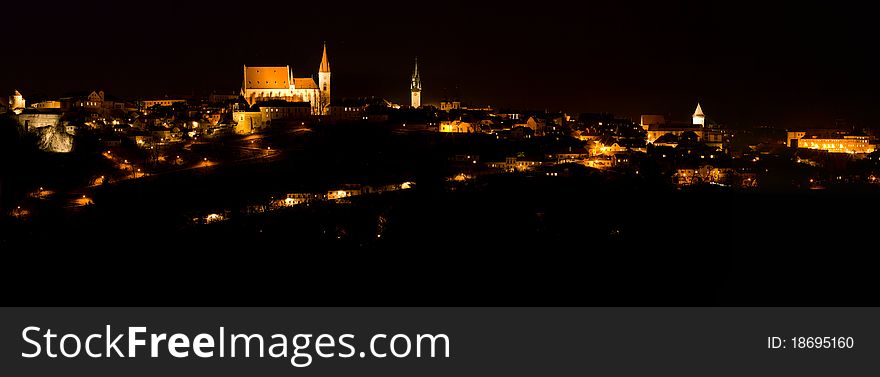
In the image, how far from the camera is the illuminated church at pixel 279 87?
67438 mm

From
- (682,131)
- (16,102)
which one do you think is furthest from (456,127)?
(16,102)

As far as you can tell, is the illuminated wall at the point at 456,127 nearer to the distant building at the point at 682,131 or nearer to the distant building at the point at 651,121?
the distant building at the point at 682,131

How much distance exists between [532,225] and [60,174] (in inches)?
857

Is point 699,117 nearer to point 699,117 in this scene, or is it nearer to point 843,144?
point 699,117

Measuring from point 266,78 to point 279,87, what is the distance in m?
1.16

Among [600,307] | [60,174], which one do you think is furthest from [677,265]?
[60,174]

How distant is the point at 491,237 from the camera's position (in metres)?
34.2

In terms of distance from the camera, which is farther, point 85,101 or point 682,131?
point 682,131

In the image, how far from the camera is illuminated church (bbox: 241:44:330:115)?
6744 cm

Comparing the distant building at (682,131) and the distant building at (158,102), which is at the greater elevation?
the distant building at (158,102)

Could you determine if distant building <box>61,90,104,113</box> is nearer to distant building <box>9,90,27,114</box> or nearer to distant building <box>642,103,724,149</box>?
distant building <box>9,90,27,114</box>

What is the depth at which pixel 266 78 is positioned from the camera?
6800 centimetres

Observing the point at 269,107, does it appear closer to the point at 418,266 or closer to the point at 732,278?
the point at 418,266

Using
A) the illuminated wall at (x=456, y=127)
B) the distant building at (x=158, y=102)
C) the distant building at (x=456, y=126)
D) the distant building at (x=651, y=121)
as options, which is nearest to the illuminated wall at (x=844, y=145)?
the distant building at (x=651, y=121)
